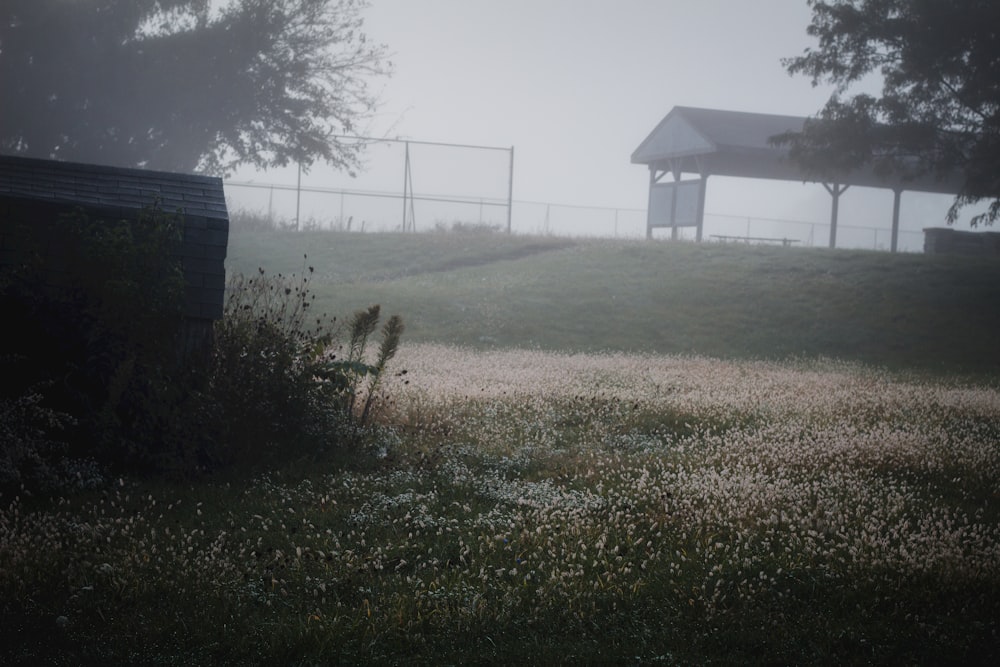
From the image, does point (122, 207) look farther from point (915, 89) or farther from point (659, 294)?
point (915, 89)

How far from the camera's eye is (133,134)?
3097cm

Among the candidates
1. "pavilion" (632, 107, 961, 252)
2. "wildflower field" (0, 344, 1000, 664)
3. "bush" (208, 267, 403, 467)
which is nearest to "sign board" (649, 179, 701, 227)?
"pavilion" (632, 107, 961, 252)

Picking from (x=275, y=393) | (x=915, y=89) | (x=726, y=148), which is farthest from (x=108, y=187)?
(x=726, y=148)

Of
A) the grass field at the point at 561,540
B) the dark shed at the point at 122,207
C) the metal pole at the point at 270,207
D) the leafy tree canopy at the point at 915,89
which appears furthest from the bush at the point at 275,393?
the metal pole at the point at 270,207

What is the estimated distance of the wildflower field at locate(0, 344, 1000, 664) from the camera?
16.1 feet

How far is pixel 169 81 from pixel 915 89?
82.2 feet

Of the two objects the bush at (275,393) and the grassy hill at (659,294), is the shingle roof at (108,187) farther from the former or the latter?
the grassy hill at (659,294)

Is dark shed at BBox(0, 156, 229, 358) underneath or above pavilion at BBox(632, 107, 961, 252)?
underneath

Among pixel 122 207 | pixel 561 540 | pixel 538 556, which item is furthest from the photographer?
pixel 122 207

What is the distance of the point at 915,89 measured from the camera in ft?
84.6

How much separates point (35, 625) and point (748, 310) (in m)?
21.7

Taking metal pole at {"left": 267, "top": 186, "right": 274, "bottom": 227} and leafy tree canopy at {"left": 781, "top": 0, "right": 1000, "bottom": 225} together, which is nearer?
leafy tree canopy at {"left": 781, "top": 0, "right": 1000, "bottom": 225}

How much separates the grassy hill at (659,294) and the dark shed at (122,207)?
8310 millimetres

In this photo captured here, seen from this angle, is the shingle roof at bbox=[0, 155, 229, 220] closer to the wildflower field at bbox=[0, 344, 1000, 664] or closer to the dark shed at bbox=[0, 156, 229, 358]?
the dark shed at bbox=[0, 156, 229, 358]
